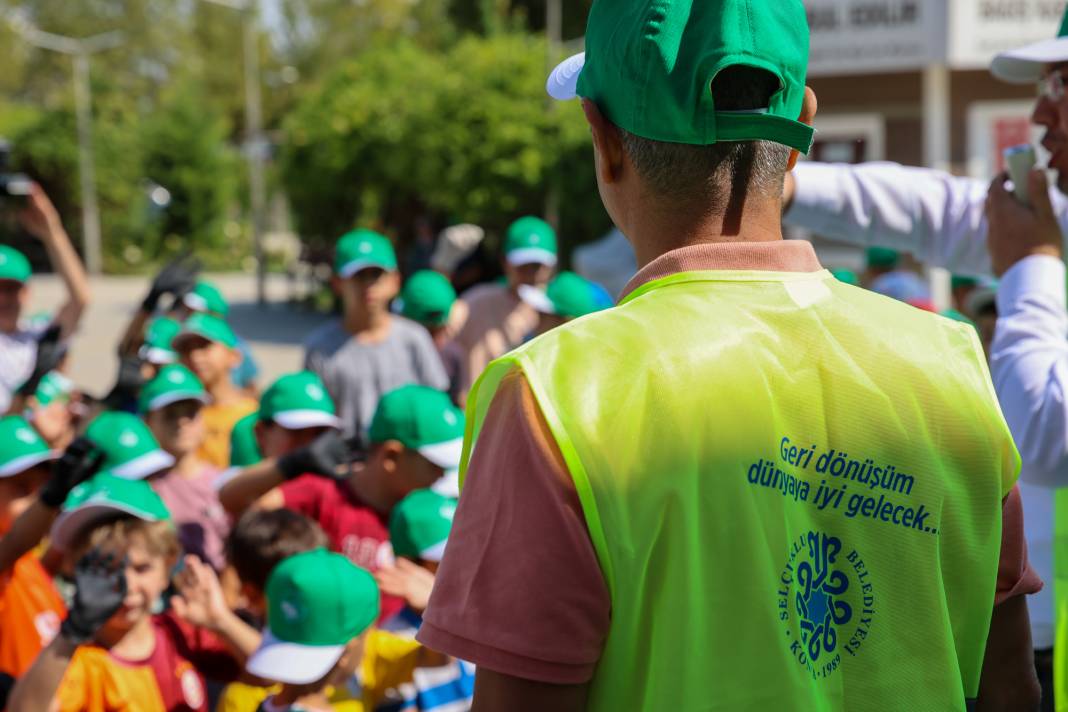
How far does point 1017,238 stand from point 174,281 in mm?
5578

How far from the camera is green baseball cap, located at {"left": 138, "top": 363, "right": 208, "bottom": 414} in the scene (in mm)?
5016

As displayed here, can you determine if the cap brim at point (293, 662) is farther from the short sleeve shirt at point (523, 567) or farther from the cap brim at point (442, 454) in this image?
the short sleeve shirt at point (523, 567)

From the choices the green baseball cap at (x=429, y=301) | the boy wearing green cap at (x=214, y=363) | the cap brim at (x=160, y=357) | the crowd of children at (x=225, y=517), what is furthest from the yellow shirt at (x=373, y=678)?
the green baseball cap at (x=429, y=301)

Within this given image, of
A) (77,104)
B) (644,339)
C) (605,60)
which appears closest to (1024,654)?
(644,339)

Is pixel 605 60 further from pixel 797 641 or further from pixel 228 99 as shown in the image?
pixel 228 99

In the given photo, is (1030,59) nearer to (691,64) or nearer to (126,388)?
(691,64)

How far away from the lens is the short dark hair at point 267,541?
3645mm

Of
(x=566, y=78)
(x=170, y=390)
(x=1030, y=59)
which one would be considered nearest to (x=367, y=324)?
(x=170, y=390)

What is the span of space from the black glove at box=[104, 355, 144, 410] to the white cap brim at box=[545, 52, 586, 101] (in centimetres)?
463

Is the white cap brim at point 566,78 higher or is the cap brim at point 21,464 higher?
the white cap brim at point 566,78

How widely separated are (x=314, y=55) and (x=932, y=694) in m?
53.3

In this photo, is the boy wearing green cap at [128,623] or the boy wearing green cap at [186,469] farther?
the boy wearing green cap at [186,469]

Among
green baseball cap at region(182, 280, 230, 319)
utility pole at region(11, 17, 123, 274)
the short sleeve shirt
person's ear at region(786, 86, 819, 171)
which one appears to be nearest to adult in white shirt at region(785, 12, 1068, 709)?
person's ear at region(786, 86, 819, 171)

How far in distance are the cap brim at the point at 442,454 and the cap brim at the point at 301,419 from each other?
2.78ft
